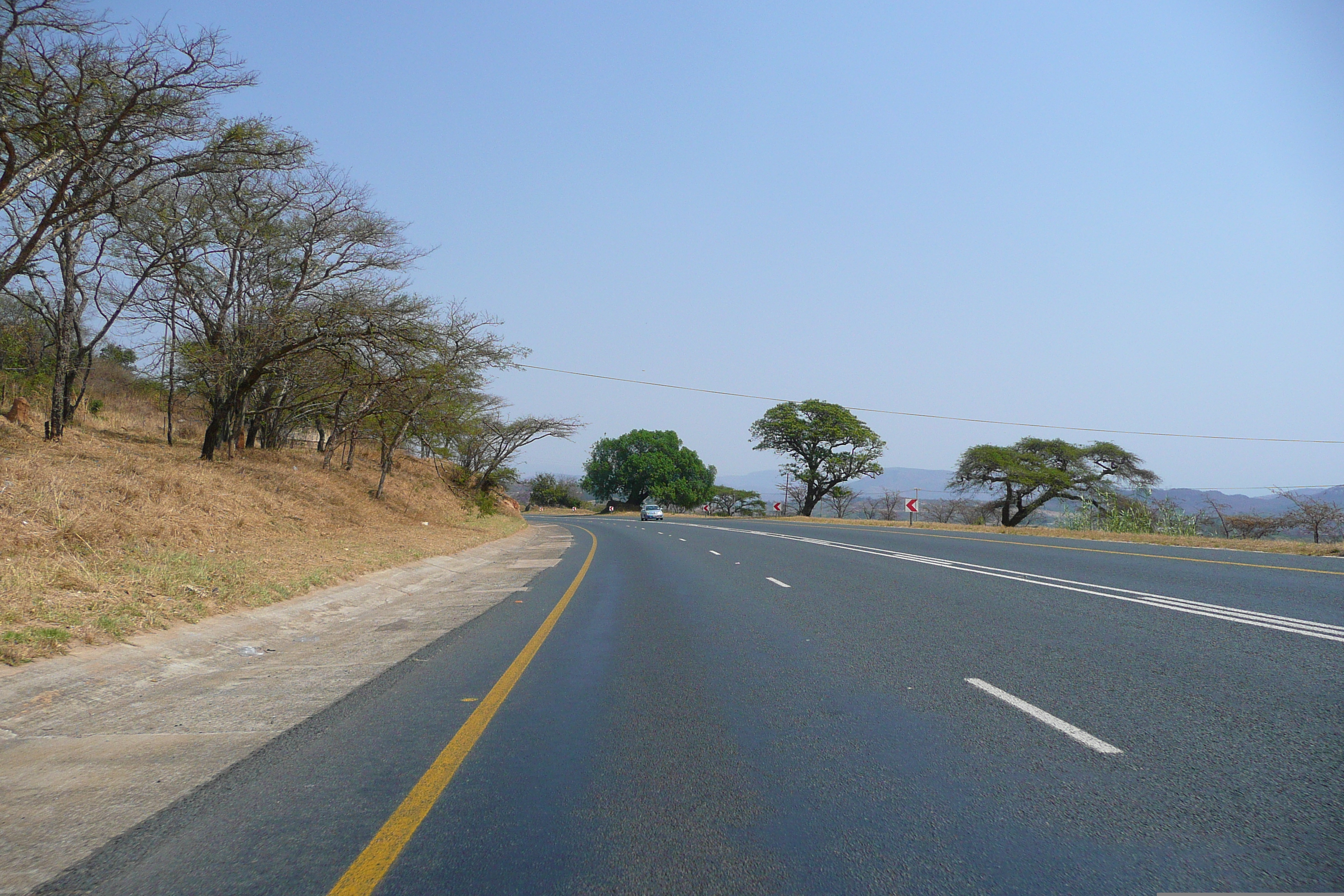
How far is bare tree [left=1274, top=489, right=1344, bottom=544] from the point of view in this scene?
37500 millimetres

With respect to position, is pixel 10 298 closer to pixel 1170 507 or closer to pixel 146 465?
pixel 146 465

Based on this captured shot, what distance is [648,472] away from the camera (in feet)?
331

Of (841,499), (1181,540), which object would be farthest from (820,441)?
(1181,540)

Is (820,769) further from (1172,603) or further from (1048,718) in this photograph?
(1172,603)

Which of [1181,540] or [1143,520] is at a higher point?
Answer: [1143,520]

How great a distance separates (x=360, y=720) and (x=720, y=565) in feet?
45.1

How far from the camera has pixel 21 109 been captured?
13.4 meters

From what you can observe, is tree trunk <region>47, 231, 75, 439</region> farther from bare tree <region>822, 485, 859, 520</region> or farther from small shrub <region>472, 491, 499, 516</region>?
bare tree <region>822, 485, 859, 520</region>

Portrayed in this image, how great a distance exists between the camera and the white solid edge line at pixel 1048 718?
5.01m

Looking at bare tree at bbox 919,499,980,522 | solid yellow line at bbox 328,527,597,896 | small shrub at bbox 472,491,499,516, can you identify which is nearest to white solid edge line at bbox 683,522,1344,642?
solid yellow line at bbox 328,527,597,896

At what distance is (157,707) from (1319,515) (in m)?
46.2

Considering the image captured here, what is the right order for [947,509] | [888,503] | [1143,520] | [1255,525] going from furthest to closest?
[947,509]
[888,503]
[1255,525]
[1143,520]

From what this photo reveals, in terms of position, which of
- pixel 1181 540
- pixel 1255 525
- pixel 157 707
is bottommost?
pixel 157 707

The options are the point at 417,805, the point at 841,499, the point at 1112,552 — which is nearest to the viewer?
the point at 417,805
